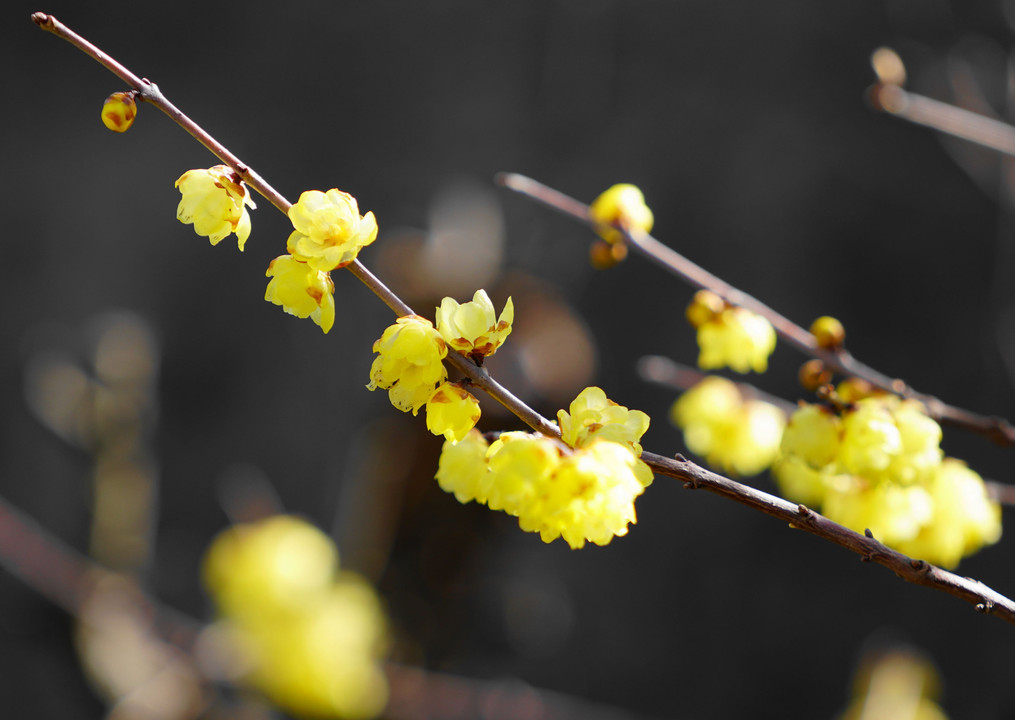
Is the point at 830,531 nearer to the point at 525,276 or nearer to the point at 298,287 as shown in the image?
the point at 298,287

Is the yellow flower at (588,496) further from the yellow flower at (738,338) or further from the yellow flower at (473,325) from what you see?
the yellow flower at (738,338)

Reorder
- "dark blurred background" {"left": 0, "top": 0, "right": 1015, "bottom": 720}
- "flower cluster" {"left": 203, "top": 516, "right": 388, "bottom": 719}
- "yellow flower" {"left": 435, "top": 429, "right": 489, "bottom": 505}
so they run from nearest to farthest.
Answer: "yellow flower" {"left": 435, "top": 429, "right": 489, "bottom": 505} < "flower cluster" {"left": 203, "top": 516, "right": 388, "bottom": 719} < "dark blurred background" {"left": 0, "top": 0, "right": 1015, "bottom": 720}

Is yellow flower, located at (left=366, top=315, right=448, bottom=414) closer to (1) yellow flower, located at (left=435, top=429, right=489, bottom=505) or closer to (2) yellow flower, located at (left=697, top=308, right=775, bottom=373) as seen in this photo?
(1) yellow flower, located at (left=435, top=429, right=489, bottom=505)

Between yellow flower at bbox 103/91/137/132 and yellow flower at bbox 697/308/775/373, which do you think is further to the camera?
yellow flower at bbox 697/308/775/373

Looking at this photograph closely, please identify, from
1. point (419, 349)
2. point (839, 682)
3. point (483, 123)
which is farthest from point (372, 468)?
point (419, 349)

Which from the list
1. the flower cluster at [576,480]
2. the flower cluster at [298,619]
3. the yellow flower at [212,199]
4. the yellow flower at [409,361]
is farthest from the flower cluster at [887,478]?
the flower cluster at [298,619]

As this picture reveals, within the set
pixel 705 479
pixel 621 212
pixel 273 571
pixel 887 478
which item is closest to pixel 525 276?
pixel 273 571

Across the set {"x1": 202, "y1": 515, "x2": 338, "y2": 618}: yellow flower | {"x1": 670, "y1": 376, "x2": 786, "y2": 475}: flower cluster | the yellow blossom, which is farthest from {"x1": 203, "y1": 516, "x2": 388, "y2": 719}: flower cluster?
the yellow blossom

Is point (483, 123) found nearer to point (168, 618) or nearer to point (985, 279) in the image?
point (985, 279)
